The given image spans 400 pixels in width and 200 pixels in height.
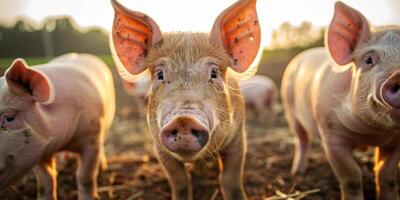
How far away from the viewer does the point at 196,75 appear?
2764 mm

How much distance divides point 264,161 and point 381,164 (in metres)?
2.26

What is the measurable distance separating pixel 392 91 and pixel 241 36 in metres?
1.18

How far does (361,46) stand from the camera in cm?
326

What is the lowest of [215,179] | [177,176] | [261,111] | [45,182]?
[261,111]

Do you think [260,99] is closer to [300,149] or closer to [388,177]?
[300,149]

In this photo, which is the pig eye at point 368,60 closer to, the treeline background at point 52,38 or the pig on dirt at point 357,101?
the pig on dirt at point 357,101

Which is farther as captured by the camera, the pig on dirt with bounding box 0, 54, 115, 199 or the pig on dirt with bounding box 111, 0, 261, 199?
the pig on dirt with bounding box 0, 54, 115, 199

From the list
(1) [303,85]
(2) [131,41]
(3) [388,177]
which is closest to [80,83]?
(2) [131,41]

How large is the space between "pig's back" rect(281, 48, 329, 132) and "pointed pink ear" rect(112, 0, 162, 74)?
197 centimetres

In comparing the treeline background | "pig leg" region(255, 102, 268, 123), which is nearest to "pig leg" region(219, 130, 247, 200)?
the treeline background

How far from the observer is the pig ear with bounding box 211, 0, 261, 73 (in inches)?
122

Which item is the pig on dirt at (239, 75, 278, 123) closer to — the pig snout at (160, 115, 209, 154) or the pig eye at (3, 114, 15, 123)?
the pig eye at (3, 114, 15, 123)

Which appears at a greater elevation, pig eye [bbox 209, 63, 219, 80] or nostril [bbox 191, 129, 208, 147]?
pig eye [bbox 209, 63, 219, 80]

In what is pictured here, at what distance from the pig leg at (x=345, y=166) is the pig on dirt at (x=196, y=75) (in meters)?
0.76
